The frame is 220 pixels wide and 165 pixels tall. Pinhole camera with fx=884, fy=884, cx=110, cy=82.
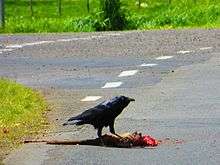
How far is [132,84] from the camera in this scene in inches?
604

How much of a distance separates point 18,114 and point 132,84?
394 centimetres

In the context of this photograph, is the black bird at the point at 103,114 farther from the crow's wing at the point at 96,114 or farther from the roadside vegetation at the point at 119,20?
the roadside vegetation at the point at 119,20

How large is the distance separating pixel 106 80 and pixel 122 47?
6381mm

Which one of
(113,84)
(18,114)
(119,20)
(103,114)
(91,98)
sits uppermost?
(103,114)

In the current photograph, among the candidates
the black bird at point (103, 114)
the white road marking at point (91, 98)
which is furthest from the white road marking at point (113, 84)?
the black bird at point (103, 114)

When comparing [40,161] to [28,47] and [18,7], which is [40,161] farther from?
[18,7]

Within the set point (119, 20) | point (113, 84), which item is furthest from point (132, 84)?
point (119, 20)

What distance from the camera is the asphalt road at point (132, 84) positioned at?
922 centimetres

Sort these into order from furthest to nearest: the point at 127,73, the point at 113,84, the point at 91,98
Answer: the point at 127,73 < the point at 113,84 < the point at 91,98

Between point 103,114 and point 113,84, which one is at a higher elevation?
point 103,114

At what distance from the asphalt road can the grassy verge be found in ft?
0.71

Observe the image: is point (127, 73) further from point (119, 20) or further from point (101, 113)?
point (119, 20)

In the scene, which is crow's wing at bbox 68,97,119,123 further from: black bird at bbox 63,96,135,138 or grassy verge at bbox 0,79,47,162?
grassy verge at bbox 0,79,47,162

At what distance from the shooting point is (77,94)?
14273 millimetres
